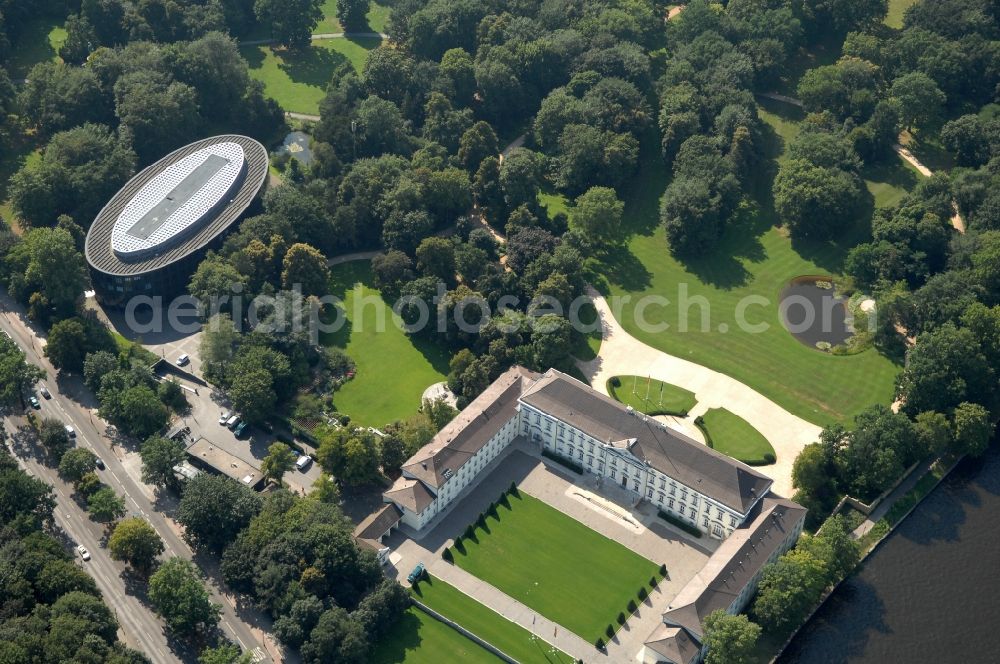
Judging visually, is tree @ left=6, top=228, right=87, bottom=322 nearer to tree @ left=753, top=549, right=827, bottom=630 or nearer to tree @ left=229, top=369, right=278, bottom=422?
tree @ left=229, top=369, right=278, bottom=422

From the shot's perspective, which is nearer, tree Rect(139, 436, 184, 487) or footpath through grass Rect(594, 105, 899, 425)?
tree Rect(139, 436, 184, 487)

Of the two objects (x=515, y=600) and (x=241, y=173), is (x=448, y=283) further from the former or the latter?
(x=515, y=600)

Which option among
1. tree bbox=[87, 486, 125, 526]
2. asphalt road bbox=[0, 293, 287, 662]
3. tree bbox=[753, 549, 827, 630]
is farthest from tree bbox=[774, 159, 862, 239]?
tree bbox=[87, 486, 125, 526]

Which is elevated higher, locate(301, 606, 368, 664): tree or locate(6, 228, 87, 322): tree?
locate(6, 228, 87, 322): tree

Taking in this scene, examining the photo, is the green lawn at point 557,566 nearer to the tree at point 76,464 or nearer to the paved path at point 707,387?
the paved path at point 707,387

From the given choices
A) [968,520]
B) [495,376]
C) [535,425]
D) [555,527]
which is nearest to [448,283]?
[495,376]

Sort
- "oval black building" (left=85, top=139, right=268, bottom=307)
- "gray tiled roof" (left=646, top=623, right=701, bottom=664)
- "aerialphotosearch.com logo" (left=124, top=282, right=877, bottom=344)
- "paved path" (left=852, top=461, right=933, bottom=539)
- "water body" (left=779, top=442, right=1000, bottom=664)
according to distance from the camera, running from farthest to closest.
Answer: "oval black building" (left=85, top=139, right=268, bottom=307) < "aerialphotosearch.com logo" (left=124, top=282, right=877, bottom=344) < "paved path" (left=852, top=461, right=933, bottom=539) < "water body" (left=779, top=442, right=1000, bottom=664) < "gray tiled roof" (left=646, top=623, right=701, bottom=664)

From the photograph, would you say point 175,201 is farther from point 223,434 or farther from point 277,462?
point 277,462

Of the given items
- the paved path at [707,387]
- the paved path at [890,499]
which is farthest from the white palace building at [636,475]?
the paved path at [707,387]
